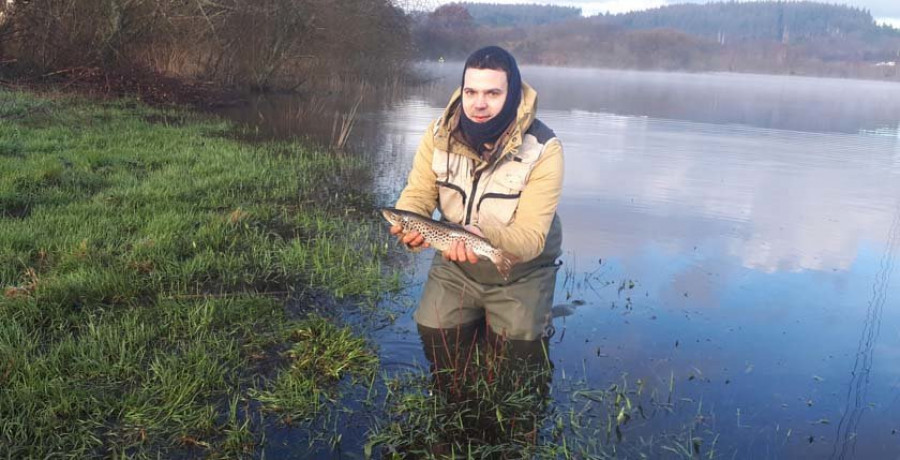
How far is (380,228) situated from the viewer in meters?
7.35

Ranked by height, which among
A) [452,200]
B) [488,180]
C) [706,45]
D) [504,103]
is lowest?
[452,200]

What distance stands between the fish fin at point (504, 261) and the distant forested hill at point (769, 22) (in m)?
154

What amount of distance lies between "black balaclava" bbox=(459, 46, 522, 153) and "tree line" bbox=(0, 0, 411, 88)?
1323cm

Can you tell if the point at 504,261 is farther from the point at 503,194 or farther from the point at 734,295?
the point at 734,295

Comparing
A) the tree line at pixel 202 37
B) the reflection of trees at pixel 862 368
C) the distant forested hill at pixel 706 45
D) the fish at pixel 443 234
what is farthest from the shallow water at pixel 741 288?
the distant forested hill at pixel 706 45

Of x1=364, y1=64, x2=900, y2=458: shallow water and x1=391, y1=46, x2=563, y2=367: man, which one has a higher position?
x1=391, y1=46, x2=563, y2=367: man

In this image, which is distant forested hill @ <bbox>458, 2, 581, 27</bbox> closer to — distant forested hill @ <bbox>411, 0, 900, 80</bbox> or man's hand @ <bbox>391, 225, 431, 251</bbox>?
distant forested hill @ <bbox>411, 0, 900, 80</bbox>

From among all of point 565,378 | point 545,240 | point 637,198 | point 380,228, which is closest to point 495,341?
point 565,378

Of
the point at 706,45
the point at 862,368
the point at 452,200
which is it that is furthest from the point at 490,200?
the point at 706,45

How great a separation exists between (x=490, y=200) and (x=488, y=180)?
130 millimetres

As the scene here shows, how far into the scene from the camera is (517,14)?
185000 millimetres

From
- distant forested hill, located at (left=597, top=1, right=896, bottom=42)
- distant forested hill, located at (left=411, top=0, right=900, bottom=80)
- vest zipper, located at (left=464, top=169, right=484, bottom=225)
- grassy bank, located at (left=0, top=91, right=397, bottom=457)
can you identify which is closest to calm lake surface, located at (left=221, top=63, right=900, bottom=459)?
grassy bank, located at (left=0, top=91, right=397, bottom=457)

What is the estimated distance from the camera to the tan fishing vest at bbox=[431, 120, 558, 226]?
4.27 metres

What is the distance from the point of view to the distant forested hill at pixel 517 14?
170 meters
